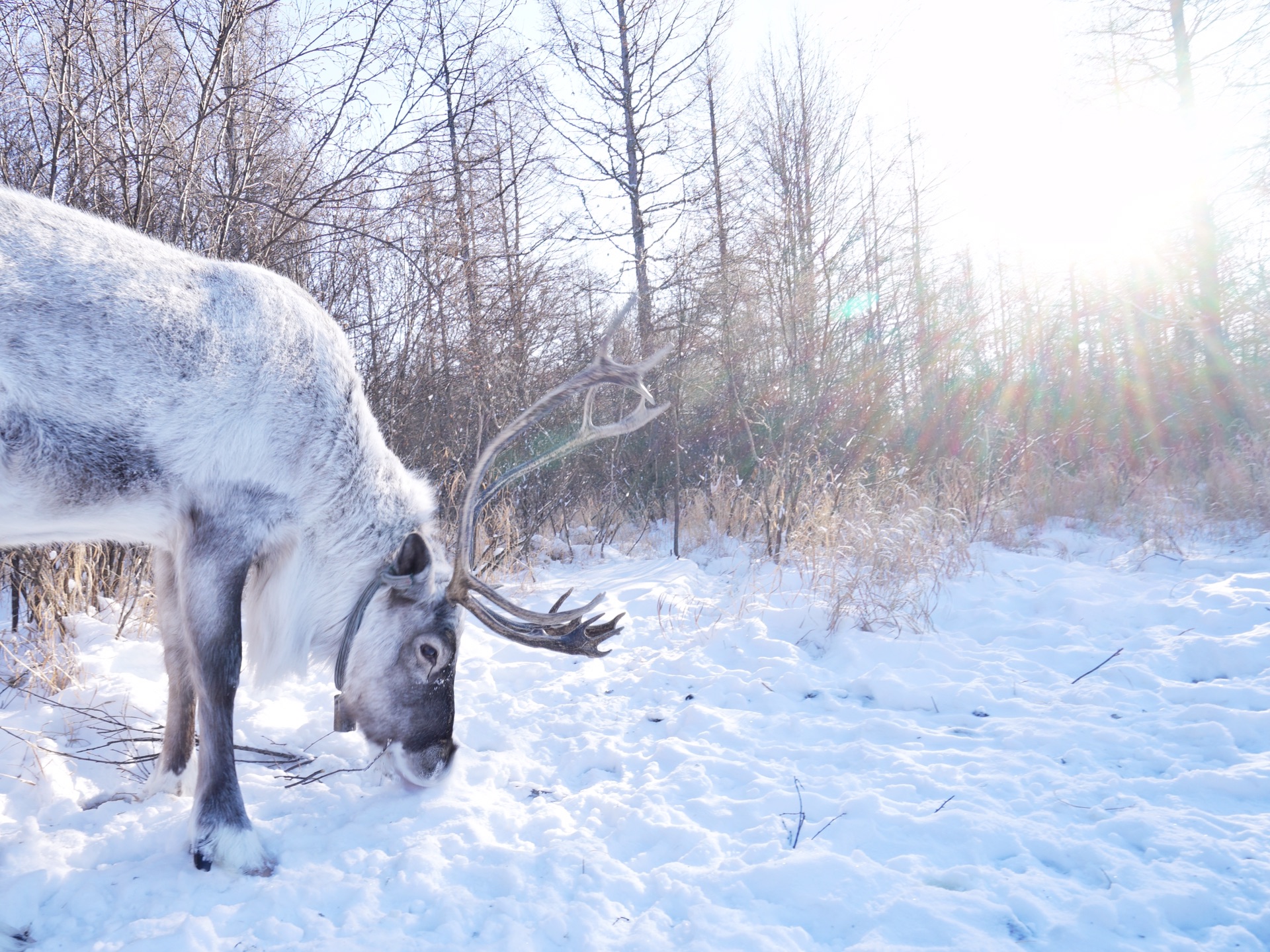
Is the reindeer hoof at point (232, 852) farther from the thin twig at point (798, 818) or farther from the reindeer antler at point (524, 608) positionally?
the thin twig at point (798, 818)

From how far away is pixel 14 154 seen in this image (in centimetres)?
394

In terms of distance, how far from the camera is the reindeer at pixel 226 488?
1.89 meters

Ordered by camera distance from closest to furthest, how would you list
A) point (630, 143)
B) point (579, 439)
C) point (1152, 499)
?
point (579, 439) → point (1152, 499) → point (630, 143)

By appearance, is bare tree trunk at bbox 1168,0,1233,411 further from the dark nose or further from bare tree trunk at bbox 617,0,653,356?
the dark nose

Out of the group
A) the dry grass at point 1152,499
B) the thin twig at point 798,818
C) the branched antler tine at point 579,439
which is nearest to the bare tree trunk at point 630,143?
the dry grass at point 1152,499

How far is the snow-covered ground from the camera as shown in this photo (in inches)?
68.1

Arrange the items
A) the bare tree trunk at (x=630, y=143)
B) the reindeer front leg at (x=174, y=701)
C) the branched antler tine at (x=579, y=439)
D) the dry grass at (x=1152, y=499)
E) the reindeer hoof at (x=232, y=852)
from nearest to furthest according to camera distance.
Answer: the reindeer hoof at (x=232, y=852) → the reindeer front leg at (x=174, y=701) → the branched antler tine at (x=579, y=439) → the dry grass at (x=1152, y=499) → the bare tree trunk at (x=630, y=143)

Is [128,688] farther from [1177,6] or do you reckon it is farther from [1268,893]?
[1177,6]

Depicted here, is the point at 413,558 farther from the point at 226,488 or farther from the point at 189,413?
the point at 189,413

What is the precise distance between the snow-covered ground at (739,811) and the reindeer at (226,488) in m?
0.26

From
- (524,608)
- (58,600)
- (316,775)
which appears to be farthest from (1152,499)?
(58,600)

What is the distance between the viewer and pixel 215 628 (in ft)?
6.97

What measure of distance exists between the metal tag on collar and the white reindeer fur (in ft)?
0.57

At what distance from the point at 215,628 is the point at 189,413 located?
0.66 m
